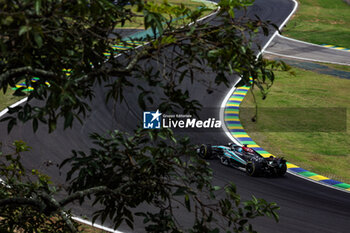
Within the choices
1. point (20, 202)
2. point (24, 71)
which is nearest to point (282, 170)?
point (20, 202)

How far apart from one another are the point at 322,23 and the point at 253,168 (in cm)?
3047

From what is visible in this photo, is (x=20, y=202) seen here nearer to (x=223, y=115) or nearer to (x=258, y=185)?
(x=258, y=185)

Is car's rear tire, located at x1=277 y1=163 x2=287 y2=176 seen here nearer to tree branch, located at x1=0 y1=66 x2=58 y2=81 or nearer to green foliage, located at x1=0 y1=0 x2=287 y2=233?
green foliage, located at x1=0 y1=0 x2=287 y2=233

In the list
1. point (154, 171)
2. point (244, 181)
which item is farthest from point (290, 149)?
point (154, 171)

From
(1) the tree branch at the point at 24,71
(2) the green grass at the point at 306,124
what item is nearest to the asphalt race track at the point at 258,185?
(2) the green grass at the point at 306,124

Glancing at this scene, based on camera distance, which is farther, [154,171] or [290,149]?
[290,149]

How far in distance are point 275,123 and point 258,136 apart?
74.0 inches

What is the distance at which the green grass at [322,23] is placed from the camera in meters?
37.2

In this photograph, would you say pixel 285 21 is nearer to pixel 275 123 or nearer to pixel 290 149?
pixel 275 123

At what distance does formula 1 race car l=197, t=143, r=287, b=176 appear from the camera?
15.1 metres

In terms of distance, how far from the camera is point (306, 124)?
68.5 ft

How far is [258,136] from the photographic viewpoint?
64.1ft

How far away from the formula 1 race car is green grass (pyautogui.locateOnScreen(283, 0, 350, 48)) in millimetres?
18532

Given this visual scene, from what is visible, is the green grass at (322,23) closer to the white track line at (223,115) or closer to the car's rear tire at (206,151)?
the white track line at (223,115)
